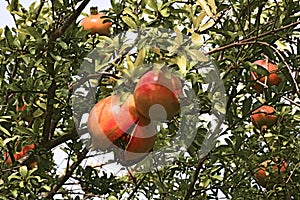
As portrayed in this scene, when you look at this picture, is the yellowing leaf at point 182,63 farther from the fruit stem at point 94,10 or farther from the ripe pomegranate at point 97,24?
the fruit stem at point 94,10

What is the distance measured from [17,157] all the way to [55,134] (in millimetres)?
243

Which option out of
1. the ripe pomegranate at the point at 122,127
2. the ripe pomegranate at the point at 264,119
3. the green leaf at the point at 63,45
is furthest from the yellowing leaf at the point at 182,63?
the ripe pomegranate at the point at 264,119

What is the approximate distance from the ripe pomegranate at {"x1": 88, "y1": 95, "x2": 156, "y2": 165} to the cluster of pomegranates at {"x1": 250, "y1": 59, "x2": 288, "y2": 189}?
2.09ft

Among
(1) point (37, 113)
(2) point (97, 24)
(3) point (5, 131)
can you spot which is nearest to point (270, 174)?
(2) point (97, 24)

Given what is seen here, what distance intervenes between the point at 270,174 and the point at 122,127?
121 cm

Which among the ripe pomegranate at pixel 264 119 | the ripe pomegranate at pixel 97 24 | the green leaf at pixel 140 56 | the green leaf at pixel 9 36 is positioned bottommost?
the green leaf at pixel 140 56

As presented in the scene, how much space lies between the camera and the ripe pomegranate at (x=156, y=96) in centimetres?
118

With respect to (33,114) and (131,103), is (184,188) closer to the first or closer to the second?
(33,114)

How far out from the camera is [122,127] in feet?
4.02

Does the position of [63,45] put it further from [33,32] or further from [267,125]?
[267,125]

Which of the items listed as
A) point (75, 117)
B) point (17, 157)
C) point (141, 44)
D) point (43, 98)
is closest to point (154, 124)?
point (141, 44)

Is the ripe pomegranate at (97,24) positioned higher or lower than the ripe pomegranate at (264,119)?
higher

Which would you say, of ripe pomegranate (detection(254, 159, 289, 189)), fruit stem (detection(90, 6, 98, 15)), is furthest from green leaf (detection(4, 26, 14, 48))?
ripe pomegranate (detection(254, 159, 289, 189))

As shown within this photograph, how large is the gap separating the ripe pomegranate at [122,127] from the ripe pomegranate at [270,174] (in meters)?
1.10
